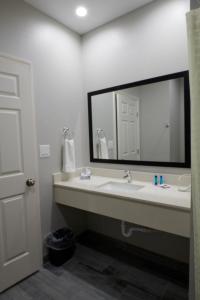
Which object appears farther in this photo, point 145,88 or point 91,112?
point 91,112

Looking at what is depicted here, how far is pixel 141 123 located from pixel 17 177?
140cm

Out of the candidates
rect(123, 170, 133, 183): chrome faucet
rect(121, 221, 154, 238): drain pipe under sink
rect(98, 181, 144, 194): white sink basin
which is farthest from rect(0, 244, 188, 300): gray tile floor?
rect(123, 170, 133, 183): chrome faucet

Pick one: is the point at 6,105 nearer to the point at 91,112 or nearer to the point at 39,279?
the point at 91,112

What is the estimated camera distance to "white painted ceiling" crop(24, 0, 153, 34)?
190cm

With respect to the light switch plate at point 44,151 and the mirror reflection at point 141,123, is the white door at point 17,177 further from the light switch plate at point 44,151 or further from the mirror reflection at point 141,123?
the mirror reflection at point 141,123

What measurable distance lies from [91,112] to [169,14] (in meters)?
1.32

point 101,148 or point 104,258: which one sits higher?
point 101,148

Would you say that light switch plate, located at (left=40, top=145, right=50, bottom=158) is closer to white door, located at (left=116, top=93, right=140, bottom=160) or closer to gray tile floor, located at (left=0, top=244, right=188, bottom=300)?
white door, located at (left=116, top=93, right=140, bottom=160)

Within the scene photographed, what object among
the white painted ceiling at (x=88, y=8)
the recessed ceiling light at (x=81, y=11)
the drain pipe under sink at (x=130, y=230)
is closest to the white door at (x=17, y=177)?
the white painted ceiling at (x=88, y=8)

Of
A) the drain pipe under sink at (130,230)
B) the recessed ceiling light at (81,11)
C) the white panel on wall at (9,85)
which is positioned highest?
the recessed ceiling light at (81,11)

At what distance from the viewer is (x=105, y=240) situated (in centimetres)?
248

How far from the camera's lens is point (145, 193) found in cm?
173

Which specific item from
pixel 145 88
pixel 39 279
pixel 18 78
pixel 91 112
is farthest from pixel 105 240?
pixel 18 78

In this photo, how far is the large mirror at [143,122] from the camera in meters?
1.85
